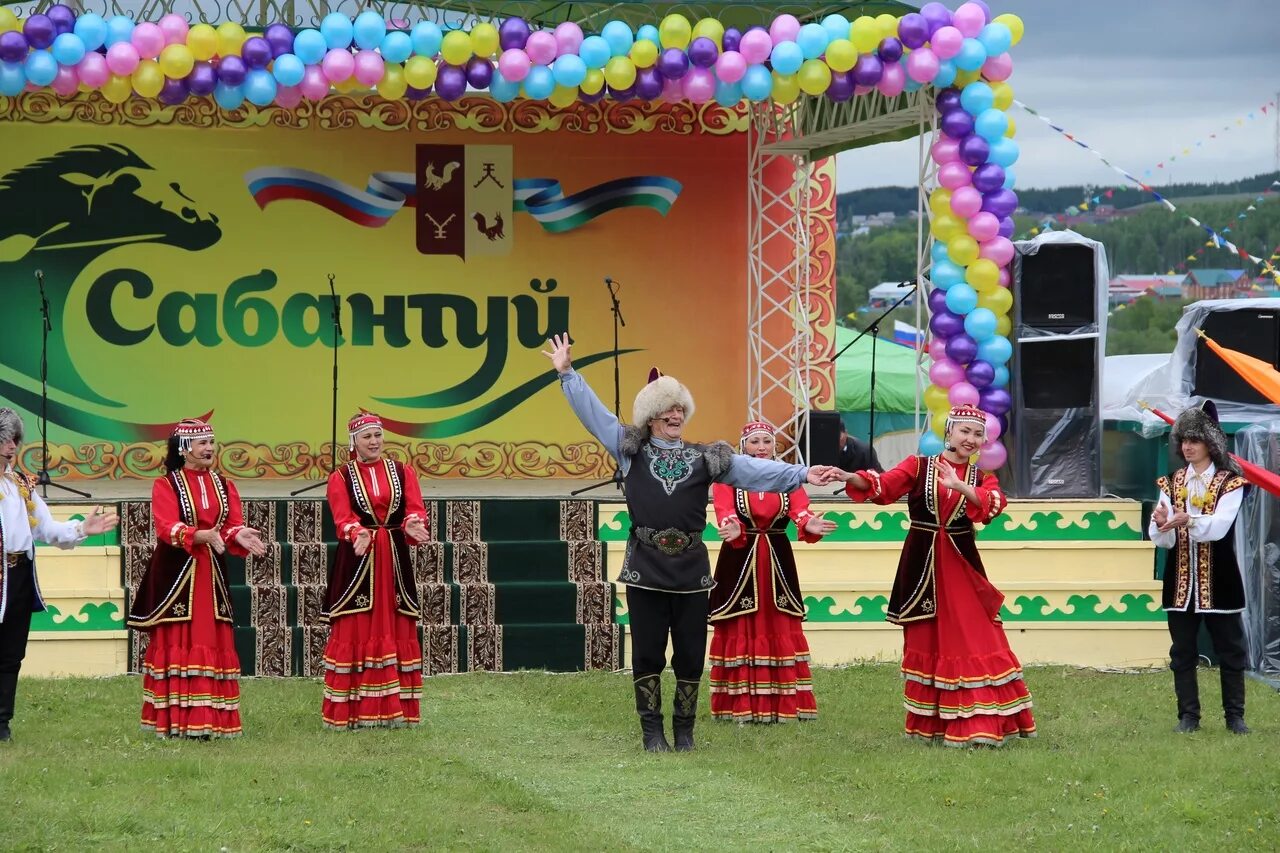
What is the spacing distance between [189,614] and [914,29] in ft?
17.5

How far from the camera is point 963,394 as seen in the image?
10.5 metres

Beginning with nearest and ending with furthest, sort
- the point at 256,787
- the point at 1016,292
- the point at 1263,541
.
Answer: the point at 256,787 → the point at 1263,541 → the point at 1016,292

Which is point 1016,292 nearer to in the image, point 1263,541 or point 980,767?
point 1263,541

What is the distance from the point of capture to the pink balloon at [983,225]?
10.4 m

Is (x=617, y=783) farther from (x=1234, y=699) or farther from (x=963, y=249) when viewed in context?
(x=963, y=249)

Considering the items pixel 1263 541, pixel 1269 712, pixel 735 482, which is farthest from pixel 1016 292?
pixel 735 482

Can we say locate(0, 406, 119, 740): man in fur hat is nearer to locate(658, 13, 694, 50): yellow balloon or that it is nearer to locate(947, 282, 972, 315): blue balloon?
locate(658, 13, 694, 50): yellow balloon

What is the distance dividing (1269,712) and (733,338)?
18.8 feet

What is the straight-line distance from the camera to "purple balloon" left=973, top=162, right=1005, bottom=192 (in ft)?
34.0

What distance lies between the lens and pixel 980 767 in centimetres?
700

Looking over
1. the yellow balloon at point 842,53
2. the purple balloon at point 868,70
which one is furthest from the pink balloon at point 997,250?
the yellow balloon at point 842,53

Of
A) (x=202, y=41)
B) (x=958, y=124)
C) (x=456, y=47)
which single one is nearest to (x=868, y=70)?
(x=958, y=124)

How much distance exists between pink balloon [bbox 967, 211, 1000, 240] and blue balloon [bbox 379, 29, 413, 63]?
3288 mm

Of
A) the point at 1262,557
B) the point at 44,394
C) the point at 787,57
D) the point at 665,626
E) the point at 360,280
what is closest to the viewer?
the point at 665,626
